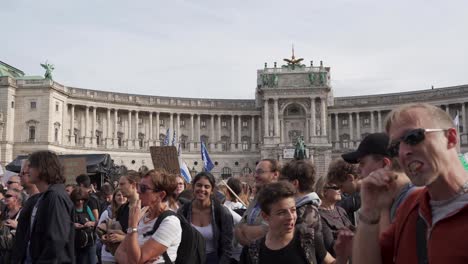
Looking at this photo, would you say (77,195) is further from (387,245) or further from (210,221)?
(387,245)

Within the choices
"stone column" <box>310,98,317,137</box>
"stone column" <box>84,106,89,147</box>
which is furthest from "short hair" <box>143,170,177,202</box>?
"stone column" <box>310,98,317,137</box>

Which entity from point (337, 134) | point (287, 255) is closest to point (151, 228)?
point (287, 255)

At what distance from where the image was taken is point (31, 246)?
5660 mm

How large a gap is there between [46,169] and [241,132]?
224ft

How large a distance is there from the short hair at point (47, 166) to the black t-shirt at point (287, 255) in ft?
9.64

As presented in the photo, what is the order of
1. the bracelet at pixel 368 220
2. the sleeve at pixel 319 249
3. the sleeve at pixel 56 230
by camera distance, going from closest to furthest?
the bracelet at pixel 368 220, the sleeve at pixel 319 249, the sleeve at pixel 56 230

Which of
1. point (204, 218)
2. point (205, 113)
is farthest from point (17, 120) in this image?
Result: point (204, 218)

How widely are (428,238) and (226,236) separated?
14.9ft

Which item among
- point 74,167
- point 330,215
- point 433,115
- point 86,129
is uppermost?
point 86,129

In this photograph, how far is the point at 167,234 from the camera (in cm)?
511

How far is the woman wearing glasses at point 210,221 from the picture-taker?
22.7ft

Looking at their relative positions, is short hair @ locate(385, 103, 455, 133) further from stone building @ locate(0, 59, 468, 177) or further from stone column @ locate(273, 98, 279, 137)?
stone column @ locate(273, 98, 279, 137)

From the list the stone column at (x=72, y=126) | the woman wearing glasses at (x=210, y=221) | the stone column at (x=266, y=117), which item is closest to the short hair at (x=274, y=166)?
the woman wearing glasses at (x=210, y=221)

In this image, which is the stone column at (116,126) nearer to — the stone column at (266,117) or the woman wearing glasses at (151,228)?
the stone column at (266,117)
